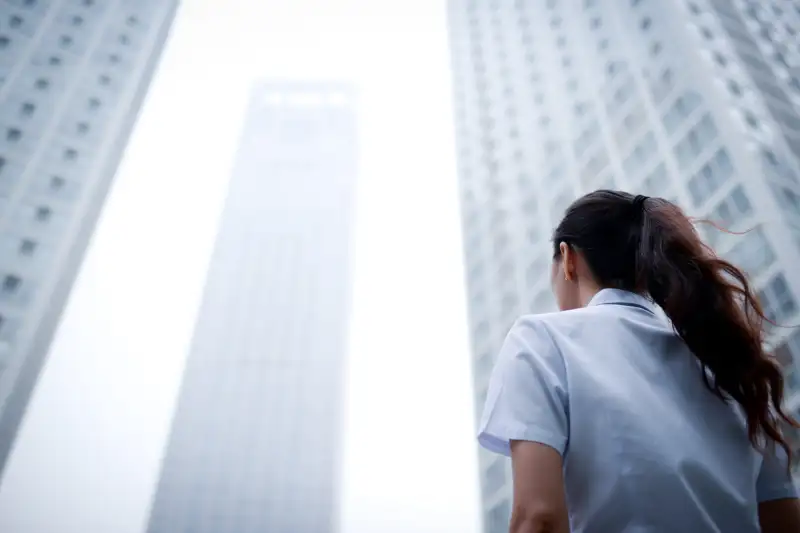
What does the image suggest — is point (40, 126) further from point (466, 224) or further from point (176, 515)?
point (176, 515)

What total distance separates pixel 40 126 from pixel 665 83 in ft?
99.9

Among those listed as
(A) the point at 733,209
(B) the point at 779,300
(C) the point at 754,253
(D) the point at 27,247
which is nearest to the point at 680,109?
(A) the point at 733,209

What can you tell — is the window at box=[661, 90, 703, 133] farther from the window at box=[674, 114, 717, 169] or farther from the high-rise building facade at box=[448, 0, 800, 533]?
the window at box=[674, 114, 717, 169]

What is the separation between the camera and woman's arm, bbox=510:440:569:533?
0.83 m

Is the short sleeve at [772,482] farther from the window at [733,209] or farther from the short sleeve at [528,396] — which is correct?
the window at [733,209]

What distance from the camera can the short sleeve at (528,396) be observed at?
0.94 meters

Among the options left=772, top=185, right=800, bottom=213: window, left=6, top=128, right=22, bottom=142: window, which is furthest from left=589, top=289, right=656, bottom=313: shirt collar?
left=6, top=128, right=22, bottom=142: window

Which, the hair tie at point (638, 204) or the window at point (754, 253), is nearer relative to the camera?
the hair tie at point (638, 204)

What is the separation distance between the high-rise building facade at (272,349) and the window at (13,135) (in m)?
51.3

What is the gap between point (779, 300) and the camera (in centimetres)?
1473

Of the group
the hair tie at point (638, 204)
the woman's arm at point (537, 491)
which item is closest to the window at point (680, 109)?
the hair tie at point (638, 204)

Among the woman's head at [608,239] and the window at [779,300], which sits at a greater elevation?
the window at [779,300]

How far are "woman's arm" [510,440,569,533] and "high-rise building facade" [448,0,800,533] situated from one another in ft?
53.6

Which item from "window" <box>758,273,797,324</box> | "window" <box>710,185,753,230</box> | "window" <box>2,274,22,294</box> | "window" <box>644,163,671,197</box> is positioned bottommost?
"window" <box>758,273,797,324</box>
